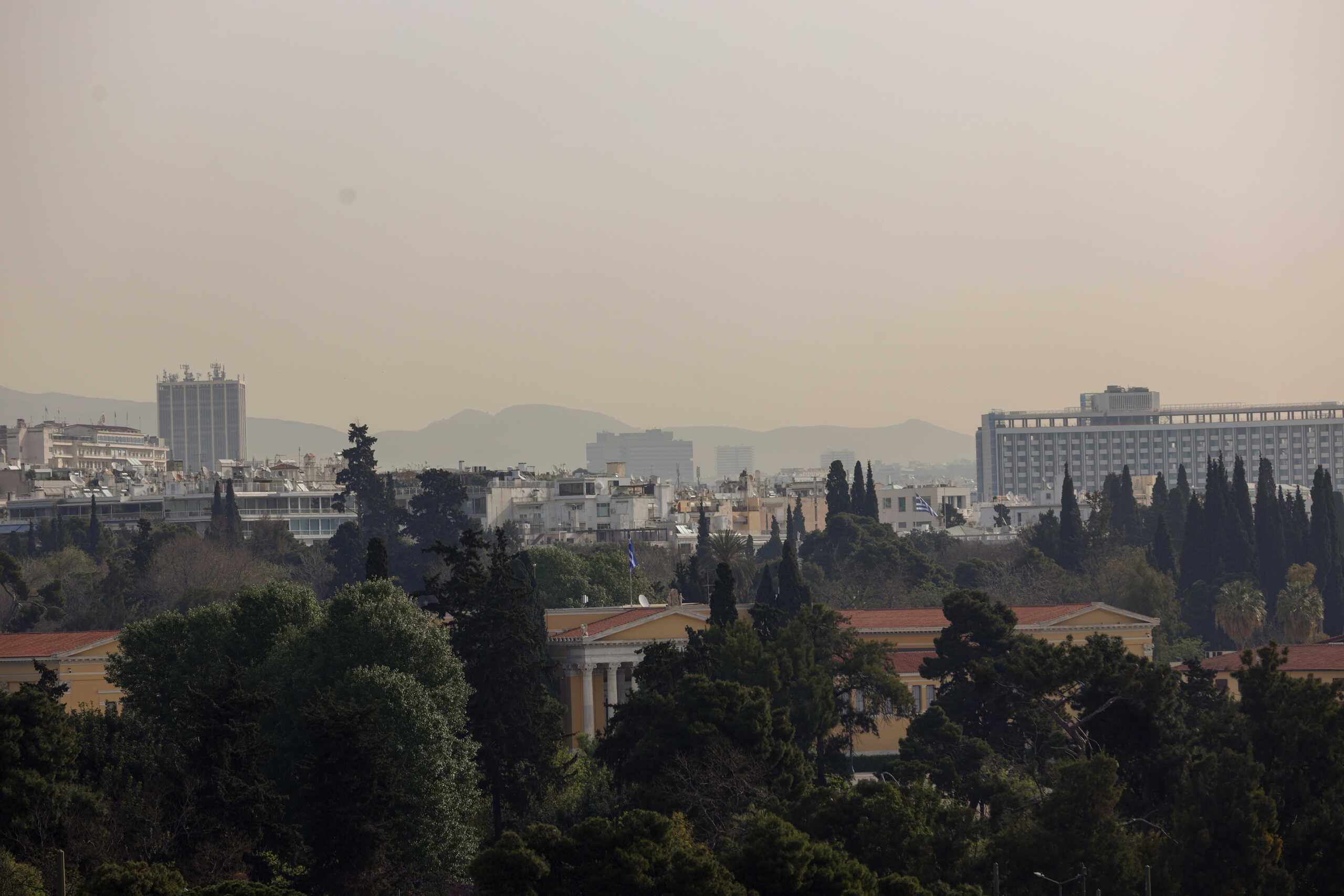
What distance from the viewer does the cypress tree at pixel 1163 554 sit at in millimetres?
108500

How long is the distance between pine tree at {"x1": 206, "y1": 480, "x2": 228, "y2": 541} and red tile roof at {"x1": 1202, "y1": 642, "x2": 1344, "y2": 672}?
247ft

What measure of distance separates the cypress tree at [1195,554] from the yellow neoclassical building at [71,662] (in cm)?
5863

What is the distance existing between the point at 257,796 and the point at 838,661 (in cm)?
2692

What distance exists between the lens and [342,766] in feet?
156

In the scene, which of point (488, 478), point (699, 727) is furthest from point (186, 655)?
point (488, 478)

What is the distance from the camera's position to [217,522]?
137 m

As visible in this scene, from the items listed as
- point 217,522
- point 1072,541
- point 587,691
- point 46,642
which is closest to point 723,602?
point 587,691

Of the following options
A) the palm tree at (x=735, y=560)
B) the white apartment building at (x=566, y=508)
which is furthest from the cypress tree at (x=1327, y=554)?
the white apartment building at (x=566, y=508)

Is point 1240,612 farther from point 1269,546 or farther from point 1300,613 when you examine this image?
point 1269,546

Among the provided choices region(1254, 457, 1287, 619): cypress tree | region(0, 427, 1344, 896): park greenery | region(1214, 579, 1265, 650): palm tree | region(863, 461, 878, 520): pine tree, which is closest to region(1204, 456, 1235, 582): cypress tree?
region(1254, 457, 1287, 619): cypress tree

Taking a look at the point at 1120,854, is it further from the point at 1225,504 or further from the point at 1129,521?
the point at 1129,521

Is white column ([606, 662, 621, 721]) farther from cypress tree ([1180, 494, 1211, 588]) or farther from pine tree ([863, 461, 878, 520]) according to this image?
pine tree ([863, 461, 878, 520])

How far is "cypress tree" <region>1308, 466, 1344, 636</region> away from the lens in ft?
332

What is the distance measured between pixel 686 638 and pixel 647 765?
26044 millimetres
